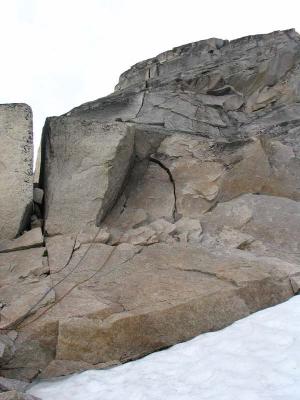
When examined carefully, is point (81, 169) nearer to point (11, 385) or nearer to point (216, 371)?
point (11, 385)

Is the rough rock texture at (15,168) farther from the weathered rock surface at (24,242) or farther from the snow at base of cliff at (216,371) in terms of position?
the snow at base of cliff at (216,371)

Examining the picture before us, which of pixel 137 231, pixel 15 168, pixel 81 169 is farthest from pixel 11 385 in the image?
pixel 81 169

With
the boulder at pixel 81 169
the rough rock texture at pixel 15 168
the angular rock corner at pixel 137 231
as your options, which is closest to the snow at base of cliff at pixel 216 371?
the angular rock corner at pixel 137 231

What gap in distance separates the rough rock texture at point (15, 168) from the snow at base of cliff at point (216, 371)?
335 centimetres

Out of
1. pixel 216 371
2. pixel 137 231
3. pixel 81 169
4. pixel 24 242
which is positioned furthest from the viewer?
pixel 81 169

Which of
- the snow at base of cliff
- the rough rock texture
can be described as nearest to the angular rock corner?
the rough rock texture

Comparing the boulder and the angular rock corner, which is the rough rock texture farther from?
the boulder

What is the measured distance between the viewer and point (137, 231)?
800 cm

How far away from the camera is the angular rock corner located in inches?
228

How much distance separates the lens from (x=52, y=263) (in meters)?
6.94

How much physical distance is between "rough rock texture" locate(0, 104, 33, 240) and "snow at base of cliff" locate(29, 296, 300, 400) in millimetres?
3354

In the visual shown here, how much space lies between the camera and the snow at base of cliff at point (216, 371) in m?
4.21

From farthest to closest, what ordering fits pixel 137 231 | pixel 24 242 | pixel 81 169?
pixel 81 169 < pixel 137 231 < pixel 24 242

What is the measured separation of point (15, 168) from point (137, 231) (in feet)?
8.25
